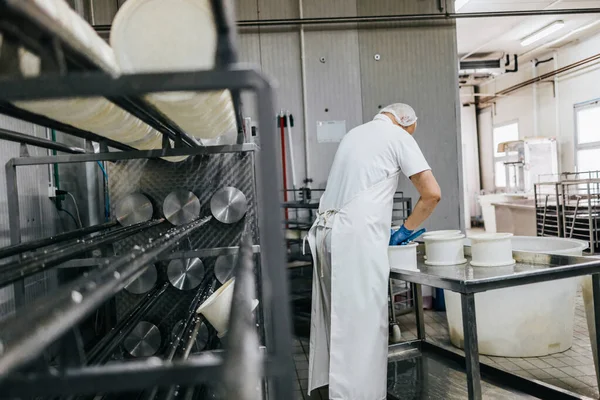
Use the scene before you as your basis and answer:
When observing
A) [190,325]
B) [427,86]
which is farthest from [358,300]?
[427,86]

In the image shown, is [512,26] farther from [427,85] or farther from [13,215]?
[13,215]

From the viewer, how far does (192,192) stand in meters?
2.26

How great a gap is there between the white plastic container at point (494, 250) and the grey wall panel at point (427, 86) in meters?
2.00

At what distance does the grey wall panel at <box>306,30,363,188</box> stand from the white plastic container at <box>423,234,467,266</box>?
76.9 inches

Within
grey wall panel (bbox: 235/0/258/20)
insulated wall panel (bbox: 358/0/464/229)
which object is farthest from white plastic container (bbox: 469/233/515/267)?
grey wall panel (bbox: 235/0/258/20)

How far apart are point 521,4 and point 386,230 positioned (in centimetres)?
461

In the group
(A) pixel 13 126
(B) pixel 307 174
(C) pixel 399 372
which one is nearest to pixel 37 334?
(A) pixel 13 126

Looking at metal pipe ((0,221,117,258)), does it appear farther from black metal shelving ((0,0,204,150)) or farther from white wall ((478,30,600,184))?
white wall ((478,30,600,184))

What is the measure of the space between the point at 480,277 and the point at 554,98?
7295 millimetres

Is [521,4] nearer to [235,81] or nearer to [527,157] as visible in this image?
[527,157]

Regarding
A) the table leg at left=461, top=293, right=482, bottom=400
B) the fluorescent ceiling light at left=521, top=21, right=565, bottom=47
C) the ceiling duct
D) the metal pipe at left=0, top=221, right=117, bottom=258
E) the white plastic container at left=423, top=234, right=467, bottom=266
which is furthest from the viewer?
the ceiling duct

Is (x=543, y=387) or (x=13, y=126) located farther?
(x=13, y=126)

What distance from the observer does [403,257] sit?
207 cm

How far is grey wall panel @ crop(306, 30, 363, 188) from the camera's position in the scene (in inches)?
154
